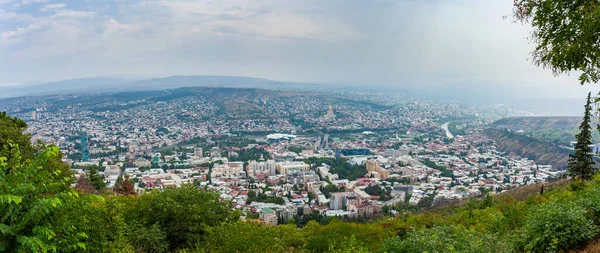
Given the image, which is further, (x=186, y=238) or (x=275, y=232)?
(x=186, y=238)

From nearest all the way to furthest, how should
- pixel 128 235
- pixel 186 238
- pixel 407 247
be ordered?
pixel 407 247 → pixel 128 235 → pixel 186 238

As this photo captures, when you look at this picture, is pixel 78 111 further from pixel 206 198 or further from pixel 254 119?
pixel 206 198

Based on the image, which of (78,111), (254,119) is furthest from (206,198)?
(78,111)

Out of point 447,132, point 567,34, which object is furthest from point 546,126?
point 567,34

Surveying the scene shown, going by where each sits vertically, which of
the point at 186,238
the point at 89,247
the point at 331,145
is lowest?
the point at 331,145

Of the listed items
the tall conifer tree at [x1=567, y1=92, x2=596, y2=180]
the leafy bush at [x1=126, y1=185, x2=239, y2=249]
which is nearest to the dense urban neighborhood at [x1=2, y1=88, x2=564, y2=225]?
the leafy bush at [x1=126, y1=185, x2=239, y2=249]

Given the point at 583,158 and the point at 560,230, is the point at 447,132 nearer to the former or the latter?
the point at 583,158

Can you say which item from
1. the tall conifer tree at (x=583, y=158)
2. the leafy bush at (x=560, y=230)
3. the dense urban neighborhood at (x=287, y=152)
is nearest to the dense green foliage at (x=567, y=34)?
the leafy bush at (x=560, y=230)
